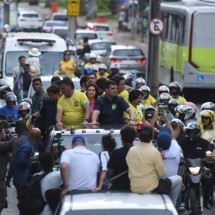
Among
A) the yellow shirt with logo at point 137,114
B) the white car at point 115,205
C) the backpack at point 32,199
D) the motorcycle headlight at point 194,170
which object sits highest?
the white car at point 115,205

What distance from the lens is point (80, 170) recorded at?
1160 centimetres

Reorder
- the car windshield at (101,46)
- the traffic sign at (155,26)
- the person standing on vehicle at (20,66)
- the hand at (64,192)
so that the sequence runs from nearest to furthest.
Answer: the hand at (64,192) < the person standing on vehicle at (20,66) < the traffic sign at (155,26) < the car windshield at (101,46)

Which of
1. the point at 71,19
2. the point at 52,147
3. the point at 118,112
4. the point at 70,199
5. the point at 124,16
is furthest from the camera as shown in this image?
the point at 124,16

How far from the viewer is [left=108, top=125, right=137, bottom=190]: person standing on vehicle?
1195 centimetres

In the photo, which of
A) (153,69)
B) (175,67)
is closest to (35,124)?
(153,69)

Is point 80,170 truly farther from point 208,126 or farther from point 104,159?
point 208,126

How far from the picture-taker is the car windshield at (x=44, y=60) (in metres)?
28.7

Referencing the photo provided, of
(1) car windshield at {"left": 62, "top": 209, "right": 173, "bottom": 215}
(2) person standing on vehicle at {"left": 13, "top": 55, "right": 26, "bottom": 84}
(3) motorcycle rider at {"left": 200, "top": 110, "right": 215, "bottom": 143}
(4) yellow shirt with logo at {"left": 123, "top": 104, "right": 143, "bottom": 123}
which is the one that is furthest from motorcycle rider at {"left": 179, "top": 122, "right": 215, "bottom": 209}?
(2) person standing on vehicle at {"left": 13, "top": 55, "right": 26, "bottom": 84}

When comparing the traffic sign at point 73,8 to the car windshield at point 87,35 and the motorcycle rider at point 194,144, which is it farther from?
the motorcycle rider at point 194,144

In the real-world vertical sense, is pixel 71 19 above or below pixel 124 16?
above

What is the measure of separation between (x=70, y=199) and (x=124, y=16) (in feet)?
240

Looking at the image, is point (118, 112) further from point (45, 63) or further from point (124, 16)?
point (124, 16)

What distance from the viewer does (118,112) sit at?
16.7 meters

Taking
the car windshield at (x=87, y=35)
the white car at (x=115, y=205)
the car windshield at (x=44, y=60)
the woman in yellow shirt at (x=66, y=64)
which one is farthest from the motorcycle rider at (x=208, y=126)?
the car windshield at (x=87, y=35)
